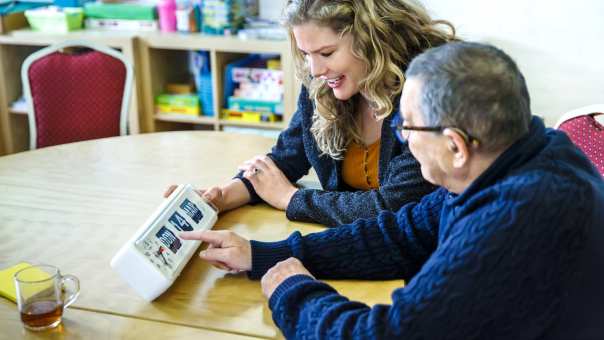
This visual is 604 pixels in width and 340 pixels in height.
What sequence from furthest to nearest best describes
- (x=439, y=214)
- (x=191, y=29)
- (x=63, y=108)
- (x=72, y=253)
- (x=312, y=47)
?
(x=191, y=29), (x=63, y=108), (x=312, y=47), (x=72, y=253), (x=439, y=214)

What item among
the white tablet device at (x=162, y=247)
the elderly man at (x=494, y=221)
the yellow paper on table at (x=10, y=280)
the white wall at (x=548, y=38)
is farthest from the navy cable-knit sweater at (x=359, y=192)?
the white wall at (x=548, y=38)

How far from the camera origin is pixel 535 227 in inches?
38.5

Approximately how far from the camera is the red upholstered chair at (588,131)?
1.80m

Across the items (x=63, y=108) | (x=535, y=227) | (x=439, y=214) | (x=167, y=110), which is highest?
(x=535, y=227)

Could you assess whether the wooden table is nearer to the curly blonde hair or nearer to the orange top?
the orange top

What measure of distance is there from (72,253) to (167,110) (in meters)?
2.21

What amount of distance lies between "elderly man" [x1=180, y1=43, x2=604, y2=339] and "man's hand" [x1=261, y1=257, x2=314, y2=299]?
0.18 m

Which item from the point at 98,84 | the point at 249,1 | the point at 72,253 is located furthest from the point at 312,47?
the point at 249,1

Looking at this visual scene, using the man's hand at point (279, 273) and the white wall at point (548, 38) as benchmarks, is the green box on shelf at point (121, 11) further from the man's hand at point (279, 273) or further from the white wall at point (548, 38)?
the man's hand at point (279, 273)

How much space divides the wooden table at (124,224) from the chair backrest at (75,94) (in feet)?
1.64

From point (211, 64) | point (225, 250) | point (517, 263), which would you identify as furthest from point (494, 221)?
point (211, 64)

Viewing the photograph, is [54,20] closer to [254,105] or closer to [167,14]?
[167,14]

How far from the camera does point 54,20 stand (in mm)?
3631

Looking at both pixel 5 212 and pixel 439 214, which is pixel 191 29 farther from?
pixel 439 214
